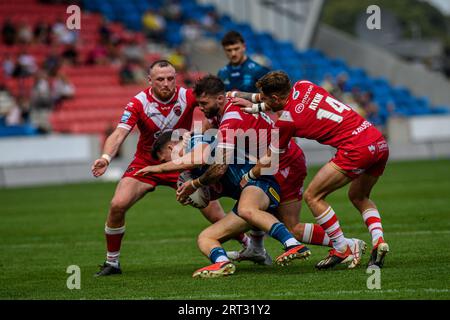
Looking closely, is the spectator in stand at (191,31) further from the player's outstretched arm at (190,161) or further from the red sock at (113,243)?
the player's outstretched arm at (190,161)

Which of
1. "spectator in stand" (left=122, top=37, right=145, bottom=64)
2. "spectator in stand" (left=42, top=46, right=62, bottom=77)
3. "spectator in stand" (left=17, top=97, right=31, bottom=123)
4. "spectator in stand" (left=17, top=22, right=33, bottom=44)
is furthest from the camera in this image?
"spectator in stand" (left=122, top=37, right=145, bottom=64)

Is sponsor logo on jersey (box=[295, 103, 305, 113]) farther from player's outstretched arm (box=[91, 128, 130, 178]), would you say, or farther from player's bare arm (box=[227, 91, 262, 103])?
player's outstretched arm (box=[91, 128, 130, 178])

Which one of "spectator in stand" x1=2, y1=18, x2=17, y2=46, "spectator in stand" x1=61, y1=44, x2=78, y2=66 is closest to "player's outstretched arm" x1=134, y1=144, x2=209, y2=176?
"spectator in stand" x1=61, y1=44, x2=78, y2=66

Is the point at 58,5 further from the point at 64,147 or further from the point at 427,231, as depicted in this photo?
the point at 427,231

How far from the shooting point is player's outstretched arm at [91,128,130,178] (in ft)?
35.3

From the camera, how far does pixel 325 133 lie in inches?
413

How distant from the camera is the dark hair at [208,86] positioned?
35.2ft

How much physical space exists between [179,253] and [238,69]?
302cm

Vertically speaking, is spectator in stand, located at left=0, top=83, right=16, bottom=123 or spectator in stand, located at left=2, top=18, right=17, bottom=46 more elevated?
spectator in stand, located at left=2, top=18, right=17, bottom=46

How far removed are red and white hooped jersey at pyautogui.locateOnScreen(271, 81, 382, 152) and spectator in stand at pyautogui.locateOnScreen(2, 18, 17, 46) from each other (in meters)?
25.3

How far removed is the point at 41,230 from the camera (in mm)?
16953

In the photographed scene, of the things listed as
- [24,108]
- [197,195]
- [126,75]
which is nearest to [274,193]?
[197,195]

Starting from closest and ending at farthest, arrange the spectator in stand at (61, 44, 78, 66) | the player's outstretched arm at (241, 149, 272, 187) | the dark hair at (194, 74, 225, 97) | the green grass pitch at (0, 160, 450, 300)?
the green grass pitch at (0, 160, 450, 300), the player's outstretched arm at (241, 149, 272, 187), the dark hair at (194, 74, 225, 97), the spectator in stand at (61, 44, 78, 66)
